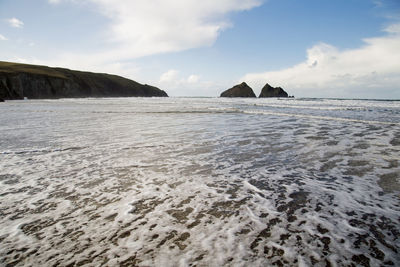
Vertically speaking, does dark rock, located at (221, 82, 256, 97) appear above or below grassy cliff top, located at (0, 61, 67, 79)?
below

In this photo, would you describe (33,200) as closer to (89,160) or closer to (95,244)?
(95,244)

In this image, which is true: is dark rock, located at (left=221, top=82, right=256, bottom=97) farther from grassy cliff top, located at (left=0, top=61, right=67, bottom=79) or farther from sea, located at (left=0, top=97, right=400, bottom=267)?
sea, located at (left=0, top=97, right=400, bottom=267)

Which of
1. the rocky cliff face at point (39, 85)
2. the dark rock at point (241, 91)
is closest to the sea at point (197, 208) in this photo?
the rocky cliff face at point (39, 85)

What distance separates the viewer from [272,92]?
156 metres

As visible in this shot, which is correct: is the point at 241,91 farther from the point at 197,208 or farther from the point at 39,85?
the point at 197,208

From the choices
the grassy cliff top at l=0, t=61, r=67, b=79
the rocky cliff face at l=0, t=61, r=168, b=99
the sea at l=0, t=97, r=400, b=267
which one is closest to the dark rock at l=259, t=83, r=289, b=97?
the rocky cliff face at l=0, t=61, r=168, b=99

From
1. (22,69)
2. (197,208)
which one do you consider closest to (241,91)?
(22,69)

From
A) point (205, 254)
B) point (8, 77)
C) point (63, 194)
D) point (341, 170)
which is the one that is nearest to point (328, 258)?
point (205, 254)

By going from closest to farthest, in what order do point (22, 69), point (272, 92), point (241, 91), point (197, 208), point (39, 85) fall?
1. point (197, 208)
2. point (39, 85)
3. point (22, 69)
4. point (272, 92)
5. point (241, 91)

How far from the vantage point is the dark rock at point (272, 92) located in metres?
152

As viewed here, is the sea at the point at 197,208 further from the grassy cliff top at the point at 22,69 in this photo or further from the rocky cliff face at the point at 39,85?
the grassy cliff top at the point at 22,69

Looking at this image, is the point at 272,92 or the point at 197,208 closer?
the point at 197,208

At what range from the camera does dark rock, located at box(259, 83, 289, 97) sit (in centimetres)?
15162

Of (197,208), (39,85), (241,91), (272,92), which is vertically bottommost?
(197,208)
